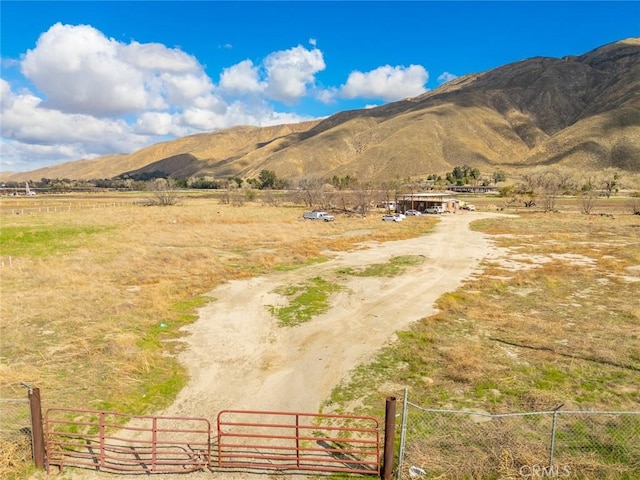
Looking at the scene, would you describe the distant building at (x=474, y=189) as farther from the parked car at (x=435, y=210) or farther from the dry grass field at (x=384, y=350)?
the dry grass field at (x=384, y=350)

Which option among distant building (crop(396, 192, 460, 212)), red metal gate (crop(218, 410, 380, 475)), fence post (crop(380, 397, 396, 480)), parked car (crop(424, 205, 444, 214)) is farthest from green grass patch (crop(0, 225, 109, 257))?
parked car (crop(424, 205, 444, 214))

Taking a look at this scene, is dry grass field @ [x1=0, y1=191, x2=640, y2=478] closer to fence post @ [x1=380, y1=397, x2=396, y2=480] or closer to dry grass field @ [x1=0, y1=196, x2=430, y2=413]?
dry grass field @ [x1=0, y1=196, x2=430, y2=413]

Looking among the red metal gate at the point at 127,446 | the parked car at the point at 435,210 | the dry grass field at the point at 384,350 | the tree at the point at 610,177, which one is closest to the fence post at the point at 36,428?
the red metal gate at the point at 127,446

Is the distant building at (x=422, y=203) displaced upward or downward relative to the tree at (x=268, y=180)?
downward

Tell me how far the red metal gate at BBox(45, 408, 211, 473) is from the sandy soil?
502 mm

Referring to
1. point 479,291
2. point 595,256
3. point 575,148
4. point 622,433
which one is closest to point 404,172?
point 575,148

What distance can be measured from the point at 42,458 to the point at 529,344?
14914 mm

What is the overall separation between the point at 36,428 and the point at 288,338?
8.92m

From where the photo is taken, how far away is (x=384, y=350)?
14.3m

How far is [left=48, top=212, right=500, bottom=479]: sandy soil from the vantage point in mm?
11305

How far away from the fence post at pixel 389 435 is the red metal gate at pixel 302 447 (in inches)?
7.4

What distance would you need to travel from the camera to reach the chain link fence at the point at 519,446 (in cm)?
793

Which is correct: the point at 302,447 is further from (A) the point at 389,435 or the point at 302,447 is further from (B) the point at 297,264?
(B) the point at 297,264

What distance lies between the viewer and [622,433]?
924cm
